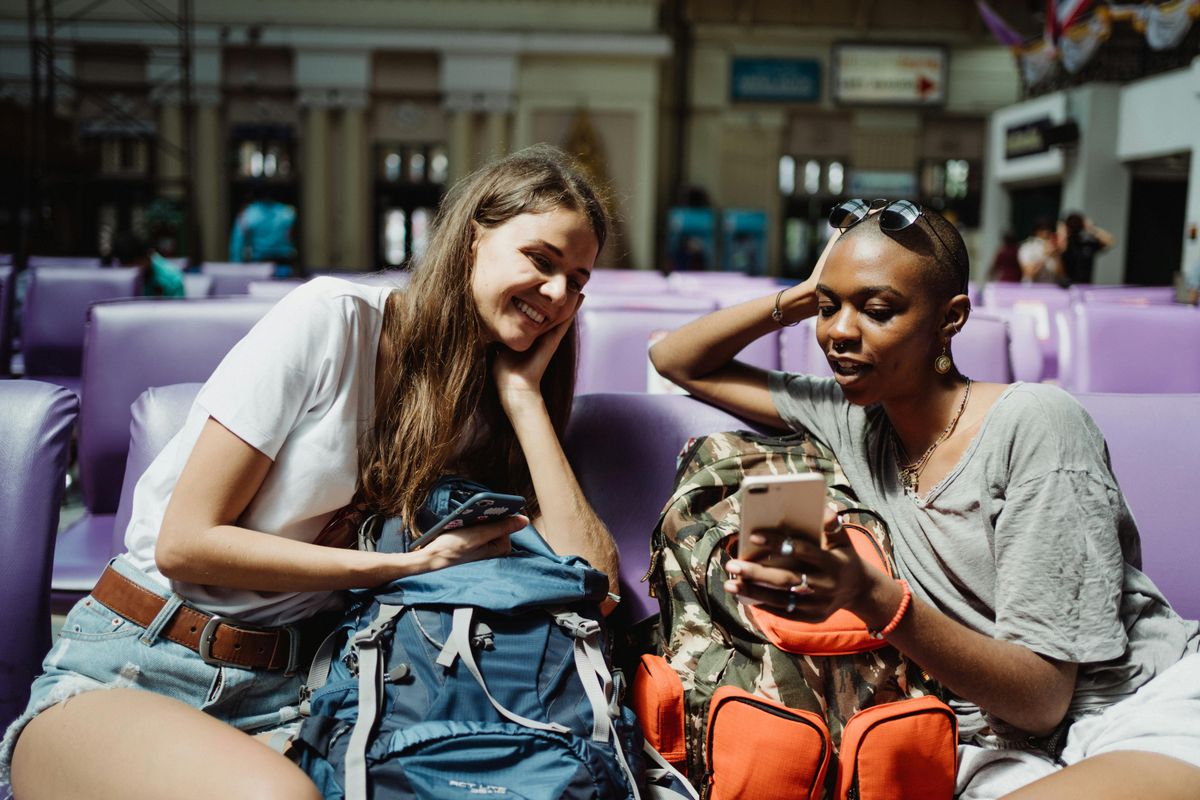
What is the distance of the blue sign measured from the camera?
18.8m

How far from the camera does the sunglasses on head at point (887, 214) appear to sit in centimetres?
156

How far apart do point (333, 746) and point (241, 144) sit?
17642 mm

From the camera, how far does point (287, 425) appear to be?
58.2 inches

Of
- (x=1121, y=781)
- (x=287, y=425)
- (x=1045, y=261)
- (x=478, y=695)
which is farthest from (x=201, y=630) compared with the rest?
(x=1045, y=261)

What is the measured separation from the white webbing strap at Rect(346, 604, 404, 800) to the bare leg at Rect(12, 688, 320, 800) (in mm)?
53

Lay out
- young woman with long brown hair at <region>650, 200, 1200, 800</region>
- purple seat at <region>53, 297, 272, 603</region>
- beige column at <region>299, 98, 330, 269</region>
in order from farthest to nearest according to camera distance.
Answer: beige column at <region>299, 98, 330, 269</region>
purple seat at <region>53, 297, 272, 603</region>
young woman with long brown hair at <region>650, 200, 1200, 800</region>

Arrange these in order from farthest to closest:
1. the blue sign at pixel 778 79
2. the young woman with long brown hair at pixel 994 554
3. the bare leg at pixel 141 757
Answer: the blue sign at pixel 778 79 → the young woman with long brown hair at pixel 994 554 → the bare leg at pixel 141 757

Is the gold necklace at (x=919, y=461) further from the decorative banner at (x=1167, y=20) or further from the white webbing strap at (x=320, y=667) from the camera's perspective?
the decorative banner at (x=1167, y=20)

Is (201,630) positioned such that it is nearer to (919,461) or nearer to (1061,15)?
(919,461)

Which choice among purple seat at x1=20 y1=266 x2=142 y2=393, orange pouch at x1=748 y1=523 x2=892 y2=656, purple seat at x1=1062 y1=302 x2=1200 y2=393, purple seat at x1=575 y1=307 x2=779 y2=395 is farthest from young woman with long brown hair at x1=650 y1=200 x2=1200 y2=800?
purple seat at x1=20 y1=266 x2=142 y2=393

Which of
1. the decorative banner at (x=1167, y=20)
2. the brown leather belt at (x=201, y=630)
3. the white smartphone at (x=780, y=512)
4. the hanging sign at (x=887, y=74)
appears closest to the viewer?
the white smartphone at (x=780, y=512)

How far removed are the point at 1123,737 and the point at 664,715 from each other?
0.68 metres

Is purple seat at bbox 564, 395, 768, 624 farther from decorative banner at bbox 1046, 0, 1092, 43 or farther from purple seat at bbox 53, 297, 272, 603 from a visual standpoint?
decorative banner at bbox 1046, 0, 1092, 43

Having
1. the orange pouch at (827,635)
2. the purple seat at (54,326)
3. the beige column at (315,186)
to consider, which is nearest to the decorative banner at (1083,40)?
the beige column at (315,186)
